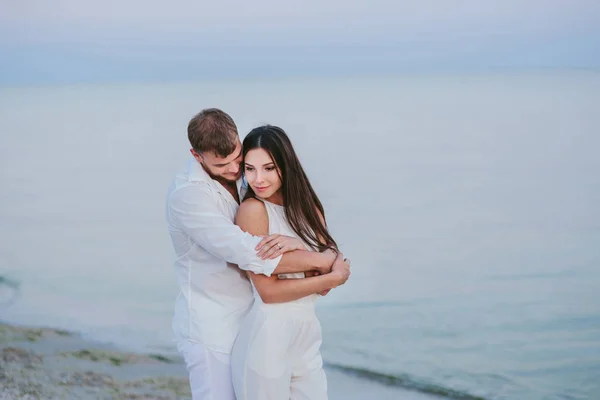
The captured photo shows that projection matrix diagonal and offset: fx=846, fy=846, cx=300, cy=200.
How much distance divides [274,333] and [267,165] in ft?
1.46

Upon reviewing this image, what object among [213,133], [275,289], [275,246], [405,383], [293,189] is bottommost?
[405,383]

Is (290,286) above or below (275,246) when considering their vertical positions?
below

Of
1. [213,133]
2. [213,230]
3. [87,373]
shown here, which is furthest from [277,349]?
[87,373]

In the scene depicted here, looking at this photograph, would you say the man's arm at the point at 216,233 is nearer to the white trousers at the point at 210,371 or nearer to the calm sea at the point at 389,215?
the white trousers at the point at 210,371

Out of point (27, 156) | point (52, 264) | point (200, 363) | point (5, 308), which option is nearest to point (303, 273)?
point (200, 363)

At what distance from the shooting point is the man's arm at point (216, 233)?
6.99ft

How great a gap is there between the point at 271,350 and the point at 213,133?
23.1 inches

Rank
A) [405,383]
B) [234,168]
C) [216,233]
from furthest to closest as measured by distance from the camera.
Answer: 1. [405,383]
2. [234,168]
3. [216,233]

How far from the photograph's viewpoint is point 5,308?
6.65m

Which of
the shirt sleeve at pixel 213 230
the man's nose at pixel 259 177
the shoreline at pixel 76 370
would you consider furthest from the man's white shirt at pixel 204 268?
the shoreline at pixel 76 370

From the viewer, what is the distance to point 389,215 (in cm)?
823

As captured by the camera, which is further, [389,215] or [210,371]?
[389,215]

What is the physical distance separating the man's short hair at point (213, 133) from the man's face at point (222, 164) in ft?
0.06

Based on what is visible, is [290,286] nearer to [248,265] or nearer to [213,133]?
[248,265]
